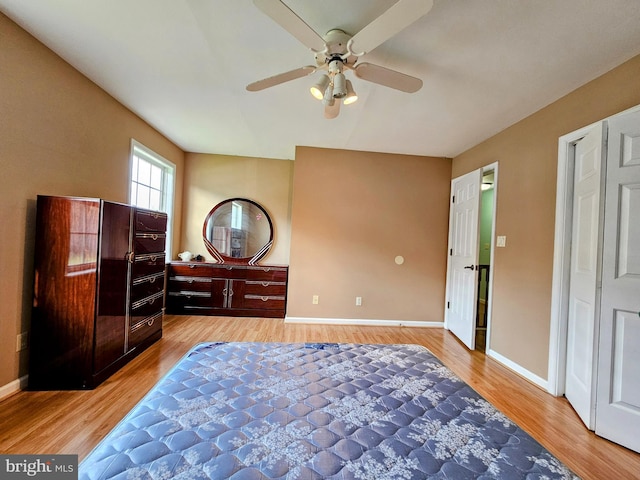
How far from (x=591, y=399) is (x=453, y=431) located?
155cm

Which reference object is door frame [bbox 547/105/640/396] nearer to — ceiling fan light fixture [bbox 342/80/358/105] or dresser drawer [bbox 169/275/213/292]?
ceiling fan light fixture [bbox 342/80/358/105]

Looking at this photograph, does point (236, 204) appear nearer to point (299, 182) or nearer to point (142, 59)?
point (299, 182)

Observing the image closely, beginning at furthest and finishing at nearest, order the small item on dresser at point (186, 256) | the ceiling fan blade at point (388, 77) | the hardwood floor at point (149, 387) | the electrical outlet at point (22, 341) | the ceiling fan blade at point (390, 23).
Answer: the small item on dresser at point (186, 256) < the electrical outlet at point (22, 341) < the ceiling fan blade at point (388, 77) < the hardwood floor at point (149, 387) < the ceiling fan blade at point (390, 23)

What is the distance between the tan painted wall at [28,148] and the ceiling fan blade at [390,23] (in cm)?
219

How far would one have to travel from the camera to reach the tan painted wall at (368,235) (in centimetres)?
389

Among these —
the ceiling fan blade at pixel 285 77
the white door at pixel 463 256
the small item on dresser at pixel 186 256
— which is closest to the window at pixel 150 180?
the small item on dresser at pixel 186 256

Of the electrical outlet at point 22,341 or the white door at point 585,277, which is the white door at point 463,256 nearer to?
the white door at point 585,277

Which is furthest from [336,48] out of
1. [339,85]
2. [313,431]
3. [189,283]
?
[189,283]

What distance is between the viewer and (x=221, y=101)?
2641 millimetres

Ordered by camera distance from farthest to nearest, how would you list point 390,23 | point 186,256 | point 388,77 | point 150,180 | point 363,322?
point 186,256 < point 363,322 < point 150,180 < point 388,77 < point 390,23

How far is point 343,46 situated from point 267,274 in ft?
10.1

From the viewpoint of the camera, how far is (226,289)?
4008 millimetres

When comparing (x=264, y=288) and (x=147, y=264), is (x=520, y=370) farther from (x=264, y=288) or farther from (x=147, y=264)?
(x=147, y=264)

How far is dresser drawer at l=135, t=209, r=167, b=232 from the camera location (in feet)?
8.30
